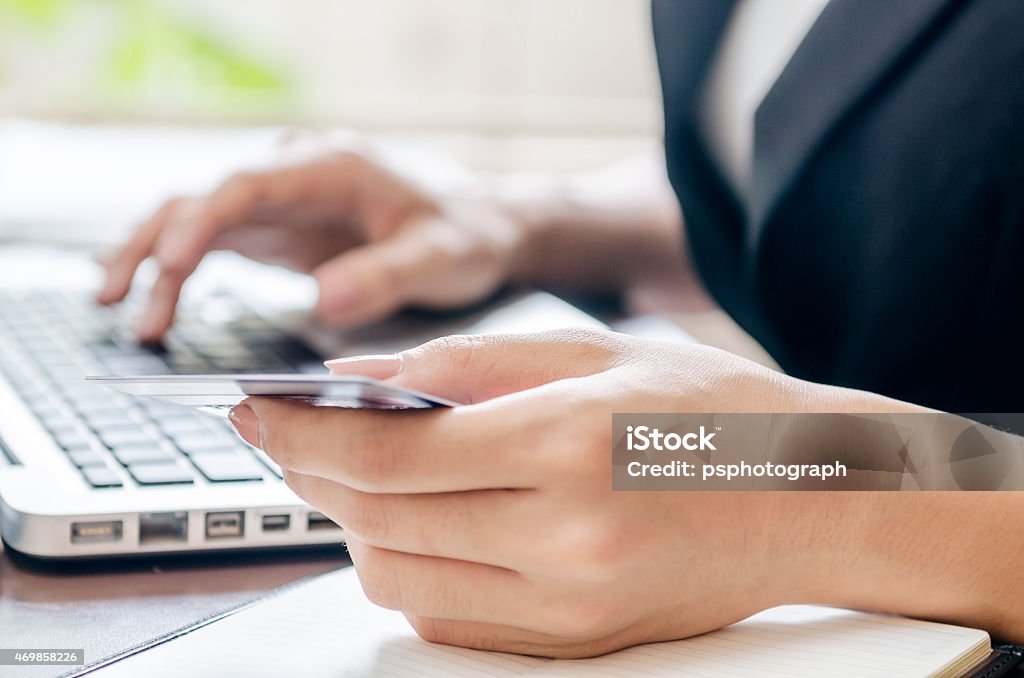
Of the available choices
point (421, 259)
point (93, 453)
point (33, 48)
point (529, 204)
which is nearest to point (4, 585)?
point (93, 453)

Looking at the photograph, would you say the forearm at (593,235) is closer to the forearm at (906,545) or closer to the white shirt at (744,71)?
the white shirt at (744,71)

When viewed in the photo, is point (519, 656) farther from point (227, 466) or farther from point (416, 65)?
point (416, 65)

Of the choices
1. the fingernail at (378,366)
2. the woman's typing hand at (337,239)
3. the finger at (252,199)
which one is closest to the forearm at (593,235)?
the woman's typing hand at (337,239)

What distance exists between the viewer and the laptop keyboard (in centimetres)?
42

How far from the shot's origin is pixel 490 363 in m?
0.34

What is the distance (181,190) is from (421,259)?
0.19m

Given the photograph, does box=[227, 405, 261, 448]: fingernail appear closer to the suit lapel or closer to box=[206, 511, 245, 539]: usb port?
box=[206, 511, 245, 539]: usb port

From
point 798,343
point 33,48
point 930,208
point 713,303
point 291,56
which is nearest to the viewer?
point 930,208

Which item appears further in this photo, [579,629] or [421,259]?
[421,259]

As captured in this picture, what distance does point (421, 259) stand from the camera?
2.39 ft

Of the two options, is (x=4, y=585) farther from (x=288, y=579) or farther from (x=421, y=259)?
(x=421, y=259)

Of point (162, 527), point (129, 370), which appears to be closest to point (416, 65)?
point (129, 370)

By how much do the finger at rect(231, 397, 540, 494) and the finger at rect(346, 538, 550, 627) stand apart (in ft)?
0.09

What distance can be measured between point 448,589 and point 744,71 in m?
0.49
